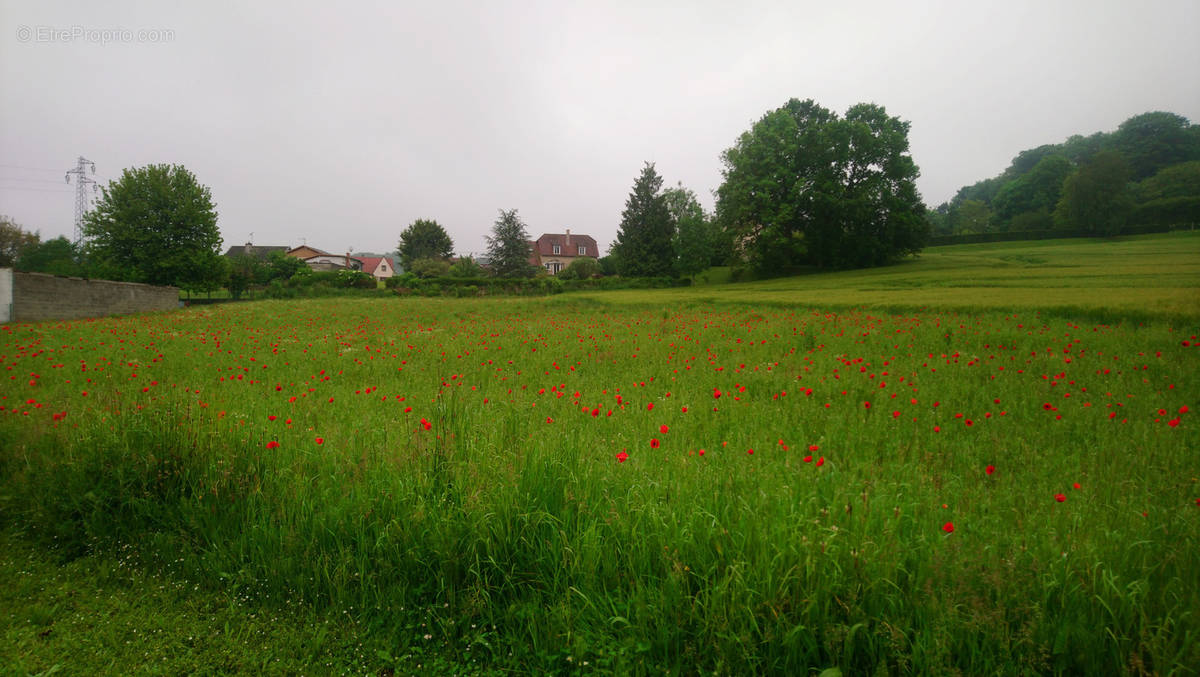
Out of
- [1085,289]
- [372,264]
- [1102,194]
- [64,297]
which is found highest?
[372,264]

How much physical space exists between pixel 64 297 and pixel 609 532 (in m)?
27.8

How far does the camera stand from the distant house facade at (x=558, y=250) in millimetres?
87250

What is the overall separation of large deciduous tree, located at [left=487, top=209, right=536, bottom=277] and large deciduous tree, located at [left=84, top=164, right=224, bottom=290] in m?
31.1

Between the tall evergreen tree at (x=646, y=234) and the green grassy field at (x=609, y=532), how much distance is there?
47281 millimetres

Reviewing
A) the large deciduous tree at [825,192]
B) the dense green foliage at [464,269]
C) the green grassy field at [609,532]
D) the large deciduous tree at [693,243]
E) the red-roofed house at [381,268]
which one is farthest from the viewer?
the red-roofed house at [381,268]

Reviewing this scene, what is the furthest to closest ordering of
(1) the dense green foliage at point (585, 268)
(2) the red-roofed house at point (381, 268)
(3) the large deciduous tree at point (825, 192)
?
(2) the red-roofed house at point (381, 268) < (1) the dense green foliage at point (585, 268) < (3) the large deciduous tree at point (825, 192)

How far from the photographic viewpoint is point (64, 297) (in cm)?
1872

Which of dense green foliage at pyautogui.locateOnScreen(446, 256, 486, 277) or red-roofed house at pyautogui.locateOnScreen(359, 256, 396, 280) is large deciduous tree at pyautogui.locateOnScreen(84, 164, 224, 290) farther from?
red-roofed house at pyautogui.locateOnScreen(359, 256, 396, 280)

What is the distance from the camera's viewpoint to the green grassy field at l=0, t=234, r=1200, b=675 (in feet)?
6.12

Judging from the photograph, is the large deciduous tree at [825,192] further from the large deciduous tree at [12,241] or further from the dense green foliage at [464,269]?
the large deciduous tree at [12,241]

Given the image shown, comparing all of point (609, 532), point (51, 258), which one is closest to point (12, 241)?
point (51, 258)

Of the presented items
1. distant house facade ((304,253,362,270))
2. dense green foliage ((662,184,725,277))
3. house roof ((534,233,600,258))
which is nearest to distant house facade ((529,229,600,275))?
house roof ((534,233,600,258))

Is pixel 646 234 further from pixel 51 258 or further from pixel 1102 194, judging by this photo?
pixel 51 258

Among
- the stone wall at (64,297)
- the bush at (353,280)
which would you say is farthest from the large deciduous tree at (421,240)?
the stone wall at (64,297)
